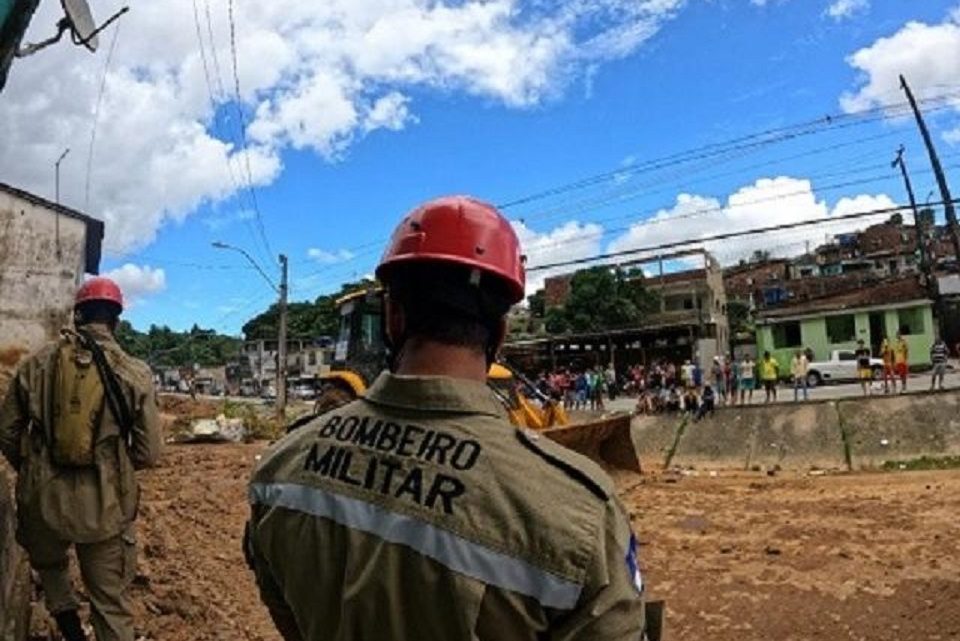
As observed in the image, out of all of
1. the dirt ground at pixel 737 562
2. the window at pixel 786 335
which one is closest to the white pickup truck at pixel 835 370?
the window at pixel 786 335

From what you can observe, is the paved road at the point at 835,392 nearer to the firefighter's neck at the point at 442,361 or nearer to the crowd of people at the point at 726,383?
the crowd of people at the point at 726,383

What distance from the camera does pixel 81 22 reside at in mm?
4133

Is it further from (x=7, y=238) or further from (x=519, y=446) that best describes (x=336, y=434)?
(x=7, y=238)

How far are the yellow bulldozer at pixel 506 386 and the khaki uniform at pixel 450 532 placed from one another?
7.44 metres

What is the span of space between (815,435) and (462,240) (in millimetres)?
17723

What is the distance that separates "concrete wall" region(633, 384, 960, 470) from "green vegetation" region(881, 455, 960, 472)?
0.39 meters

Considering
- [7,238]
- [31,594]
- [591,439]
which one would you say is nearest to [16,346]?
[7,238]

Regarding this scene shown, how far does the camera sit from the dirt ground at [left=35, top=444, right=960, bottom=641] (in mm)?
5352

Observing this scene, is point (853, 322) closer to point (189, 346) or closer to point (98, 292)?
point (98, 292)

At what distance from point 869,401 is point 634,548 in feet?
61.4

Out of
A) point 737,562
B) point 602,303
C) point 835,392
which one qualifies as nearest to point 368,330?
point 737,562

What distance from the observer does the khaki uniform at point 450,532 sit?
1153 millimetres

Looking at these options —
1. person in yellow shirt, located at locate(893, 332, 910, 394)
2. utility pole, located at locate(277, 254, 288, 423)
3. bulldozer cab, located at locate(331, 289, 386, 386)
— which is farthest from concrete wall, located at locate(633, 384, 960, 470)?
utility pole, located at locate(277, 254, 288, 423)

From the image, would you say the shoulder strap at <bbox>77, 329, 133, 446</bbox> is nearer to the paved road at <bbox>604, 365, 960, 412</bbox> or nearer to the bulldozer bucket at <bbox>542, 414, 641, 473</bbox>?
the bulldozer bucket at <bbox>542, 414, 641, 473</bbox>
